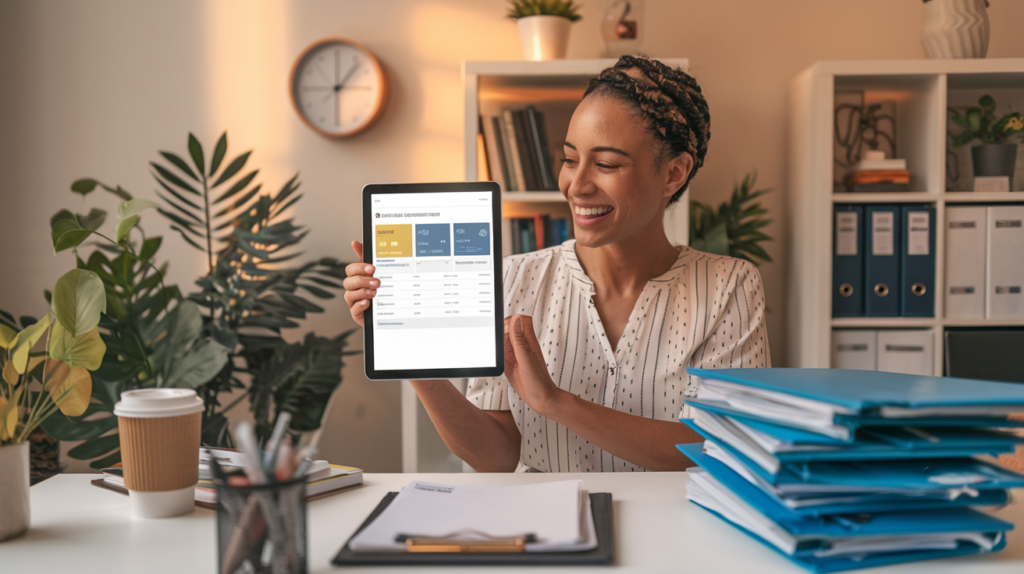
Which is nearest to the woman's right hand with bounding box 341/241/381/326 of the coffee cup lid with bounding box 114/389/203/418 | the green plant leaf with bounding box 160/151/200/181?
the coffee cup lid with bounding box 114/389/203/418

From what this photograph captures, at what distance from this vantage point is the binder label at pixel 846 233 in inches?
88.7

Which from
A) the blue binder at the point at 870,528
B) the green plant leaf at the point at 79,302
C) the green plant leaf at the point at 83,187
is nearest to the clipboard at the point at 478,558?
the blue binder at the point at 870,528

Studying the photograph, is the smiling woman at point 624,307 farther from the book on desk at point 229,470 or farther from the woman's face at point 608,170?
the book on desk at point 229,470

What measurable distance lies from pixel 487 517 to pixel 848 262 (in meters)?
1.98

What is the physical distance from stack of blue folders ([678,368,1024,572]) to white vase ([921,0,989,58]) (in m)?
2.12

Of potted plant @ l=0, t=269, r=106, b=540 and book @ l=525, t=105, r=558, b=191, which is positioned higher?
book @ l=525, t=105, r=558, b=191

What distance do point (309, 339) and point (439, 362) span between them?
1499 mm

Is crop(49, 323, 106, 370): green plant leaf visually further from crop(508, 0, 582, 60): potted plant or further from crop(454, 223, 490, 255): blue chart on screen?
crop(508, 0, 582, 60): potted plant

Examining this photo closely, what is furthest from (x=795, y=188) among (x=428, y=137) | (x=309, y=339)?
(x=309, y=339)

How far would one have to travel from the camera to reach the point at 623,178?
4.00ft

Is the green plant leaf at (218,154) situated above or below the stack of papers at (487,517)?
above

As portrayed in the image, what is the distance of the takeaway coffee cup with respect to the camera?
734 millimetres

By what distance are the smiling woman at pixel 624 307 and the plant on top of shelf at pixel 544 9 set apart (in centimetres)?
116

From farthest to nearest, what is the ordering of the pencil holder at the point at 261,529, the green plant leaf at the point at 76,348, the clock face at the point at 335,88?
the clock face at the point at 335,88 < the green plant leaf at the point at 76,348 < the pencil holder at the point at 261,529
